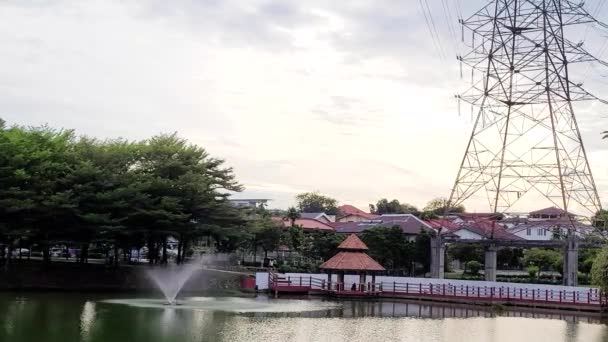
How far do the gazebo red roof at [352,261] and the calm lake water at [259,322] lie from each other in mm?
3648

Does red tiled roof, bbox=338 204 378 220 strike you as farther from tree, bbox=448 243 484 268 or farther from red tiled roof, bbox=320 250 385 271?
red tiled roof, bbox=320 250 385 271

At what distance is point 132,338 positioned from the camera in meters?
18.9

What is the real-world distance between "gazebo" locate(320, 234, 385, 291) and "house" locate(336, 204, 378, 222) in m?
56.6

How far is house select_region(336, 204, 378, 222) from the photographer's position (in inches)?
3908

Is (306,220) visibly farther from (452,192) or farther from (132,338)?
(132,338)

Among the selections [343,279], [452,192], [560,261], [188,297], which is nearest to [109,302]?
[188,297]

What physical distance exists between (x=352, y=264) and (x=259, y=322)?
13.7 meters

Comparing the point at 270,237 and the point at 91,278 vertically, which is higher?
the point at 270,237

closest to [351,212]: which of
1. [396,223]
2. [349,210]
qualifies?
[349,210]

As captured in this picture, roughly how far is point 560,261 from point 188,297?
108ft

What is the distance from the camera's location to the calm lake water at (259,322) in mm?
20000

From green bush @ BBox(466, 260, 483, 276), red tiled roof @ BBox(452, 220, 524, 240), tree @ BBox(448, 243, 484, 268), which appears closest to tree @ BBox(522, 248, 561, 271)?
tree @ BBox(448, 243, 484, 268)

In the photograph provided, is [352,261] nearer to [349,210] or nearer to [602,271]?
[602,271]

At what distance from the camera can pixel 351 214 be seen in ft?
340
